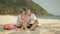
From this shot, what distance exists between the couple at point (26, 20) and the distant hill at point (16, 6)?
10 cm

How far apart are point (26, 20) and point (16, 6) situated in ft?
1.13

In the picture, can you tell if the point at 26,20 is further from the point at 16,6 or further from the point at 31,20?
the point at 16,6

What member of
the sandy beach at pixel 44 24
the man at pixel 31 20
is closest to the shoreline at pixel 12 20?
the sandy beach at pixel 44 24

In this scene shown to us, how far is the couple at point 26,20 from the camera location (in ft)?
9.85

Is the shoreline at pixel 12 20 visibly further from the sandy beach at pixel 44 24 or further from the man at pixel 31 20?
the man at pixel 31 20

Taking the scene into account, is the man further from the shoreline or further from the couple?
the shoreline

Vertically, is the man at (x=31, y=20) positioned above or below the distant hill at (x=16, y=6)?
below

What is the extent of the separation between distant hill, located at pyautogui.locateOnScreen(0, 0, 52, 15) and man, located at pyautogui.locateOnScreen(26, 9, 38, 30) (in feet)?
0.28

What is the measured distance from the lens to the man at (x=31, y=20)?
3.02m

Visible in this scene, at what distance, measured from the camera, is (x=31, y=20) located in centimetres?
307

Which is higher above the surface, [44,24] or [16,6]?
[16,6]

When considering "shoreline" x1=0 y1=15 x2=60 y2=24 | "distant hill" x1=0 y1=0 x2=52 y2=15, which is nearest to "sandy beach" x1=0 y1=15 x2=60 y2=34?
"shoreline" x1=0 y1=15 x2=60 y2=24

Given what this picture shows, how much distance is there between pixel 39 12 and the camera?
310 cm

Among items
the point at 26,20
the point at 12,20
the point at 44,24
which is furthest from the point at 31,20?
the point at 12,20
